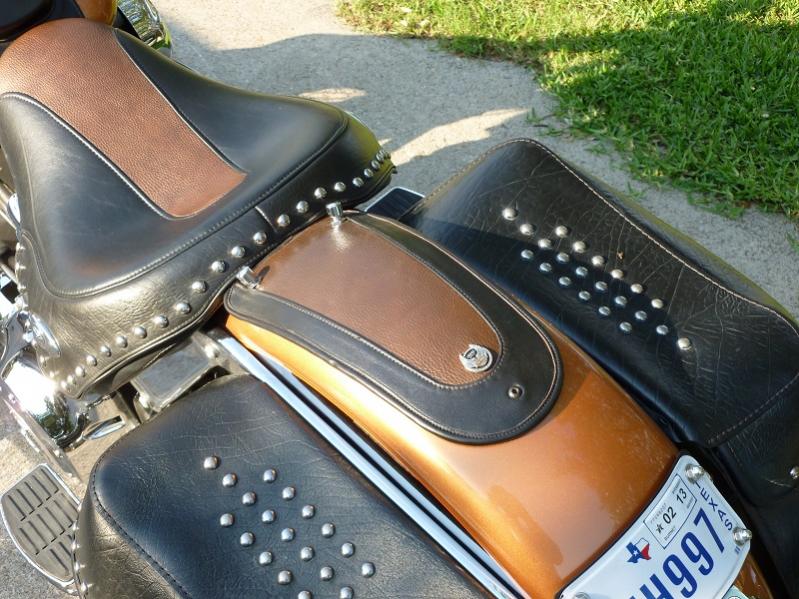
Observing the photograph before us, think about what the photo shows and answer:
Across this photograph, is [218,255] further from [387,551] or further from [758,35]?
[758,35]

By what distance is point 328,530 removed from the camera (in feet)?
3.22

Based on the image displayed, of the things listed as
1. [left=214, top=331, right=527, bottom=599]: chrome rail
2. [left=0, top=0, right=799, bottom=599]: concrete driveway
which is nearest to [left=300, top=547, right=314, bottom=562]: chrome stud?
[left=214, top=331, right=527, bottom=599]: chrome rail

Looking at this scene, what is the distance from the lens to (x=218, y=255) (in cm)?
119

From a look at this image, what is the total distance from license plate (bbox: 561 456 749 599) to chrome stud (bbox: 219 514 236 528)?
0.42m

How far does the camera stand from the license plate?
0.90 metres

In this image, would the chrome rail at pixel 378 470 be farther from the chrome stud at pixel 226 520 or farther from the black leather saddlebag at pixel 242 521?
the chrome stud at pixel 226 520

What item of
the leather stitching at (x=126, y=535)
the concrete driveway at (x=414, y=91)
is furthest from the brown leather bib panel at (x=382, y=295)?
the concrete driveway at (x=414, y=91)

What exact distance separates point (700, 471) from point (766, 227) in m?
2.01

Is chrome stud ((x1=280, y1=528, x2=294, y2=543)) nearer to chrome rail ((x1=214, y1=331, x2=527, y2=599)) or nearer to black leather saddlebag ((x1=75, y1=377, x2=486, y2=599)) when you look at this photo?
black leather saddlebag ((x1=75, y1=377, x2=486, y2=599))

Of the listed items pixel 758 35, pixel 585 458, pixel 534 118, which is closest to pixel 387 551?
pixel 585 458

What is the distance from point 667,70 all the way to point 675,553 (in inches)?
108

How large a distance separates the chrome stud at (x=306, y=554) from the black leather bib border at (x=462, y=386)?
0.21 metres

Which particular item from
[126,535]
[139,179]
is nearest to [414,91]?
[139,179]

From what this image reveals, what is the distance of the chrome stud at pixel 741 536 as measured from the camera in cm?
97
